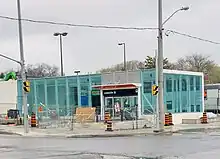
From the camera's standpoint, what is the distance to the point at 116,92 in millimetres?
45812

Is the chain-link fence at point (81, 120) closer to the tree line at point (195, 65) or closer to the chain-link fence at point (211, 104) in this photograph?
the chain-link fence at point (211, 104)

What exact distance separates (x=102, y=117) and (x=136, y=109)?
472cm

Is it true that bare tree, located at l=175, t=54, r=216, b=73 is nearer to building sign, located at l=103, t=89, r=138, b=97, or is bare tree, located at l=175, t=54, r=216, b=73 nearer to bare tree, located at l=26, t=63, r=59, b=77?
bare tree, located at l=26, t=63, r=59, b=77

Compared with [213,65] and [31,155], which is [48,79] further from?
[213,65]

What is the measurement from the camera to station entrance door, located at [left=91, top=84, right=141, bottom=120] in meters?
43.9

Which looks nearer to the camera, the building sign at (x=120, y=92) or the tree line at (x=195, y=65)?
the building sign at (x=120, y=92)

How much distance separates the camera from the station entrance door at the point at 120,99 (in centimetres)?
4395

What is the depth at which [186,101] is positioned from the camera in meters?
49.2

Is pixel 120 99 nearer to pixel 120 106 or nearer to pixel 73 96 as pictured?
pixel 120 106

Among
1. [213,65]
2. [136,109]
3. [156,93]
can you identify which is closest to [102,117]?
[136,109]

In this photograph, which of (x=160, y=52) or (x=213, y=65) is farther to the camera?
(x=213, y=65)

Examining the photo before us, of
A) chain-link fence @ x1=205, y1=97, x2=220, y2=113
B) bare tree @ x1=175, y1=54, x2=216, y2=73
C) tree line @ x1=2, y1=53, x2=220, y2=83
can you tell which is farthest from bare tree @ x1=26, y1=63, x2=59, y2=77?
chain-link fence @ x1=205, y1=97, x2=220, y2=113

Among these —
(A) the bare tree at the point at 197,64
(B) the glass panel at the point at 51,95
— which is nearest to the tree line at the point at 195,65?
(A) the bare tree at the point at 197,64

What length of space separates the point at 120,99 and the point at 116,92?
1011 millimetres
